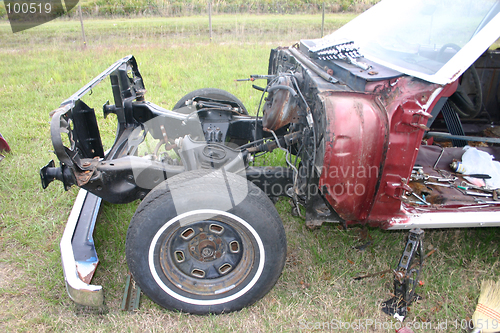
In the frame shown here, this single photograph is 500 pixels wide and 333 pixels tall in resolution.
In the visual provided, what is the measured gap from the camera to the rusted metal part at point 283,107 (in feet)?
8.25

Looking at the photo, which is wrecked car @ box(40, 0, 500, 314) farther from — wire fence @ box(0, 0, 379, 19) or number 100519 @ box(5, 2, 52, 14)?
number 100519 @ box(5, 2, 52, 14)

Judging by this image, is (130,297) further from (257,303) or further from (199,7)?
(199,7)

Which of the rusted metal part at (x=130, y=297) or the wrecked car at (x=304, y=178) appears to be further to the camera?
the rusted metal part at (x=130, y=297)

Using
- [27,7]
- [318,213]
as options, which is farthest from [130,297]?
[27,7]

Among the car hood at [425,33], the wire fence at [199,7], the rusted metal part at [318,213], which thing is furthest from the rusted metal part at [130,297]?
the wire fence at [199,7]

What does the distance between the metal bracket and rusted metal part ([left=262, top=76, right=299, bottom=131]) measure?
1165mm

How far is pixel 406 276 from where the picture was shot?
213 cm

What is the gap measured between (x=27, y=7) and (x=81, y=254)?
15817mm

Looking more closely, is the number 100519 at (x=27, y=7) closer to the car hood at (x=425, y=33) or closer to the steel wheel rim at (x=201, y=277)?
the car hood at (x=425, y=33)

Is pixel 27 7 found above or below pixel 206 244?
above

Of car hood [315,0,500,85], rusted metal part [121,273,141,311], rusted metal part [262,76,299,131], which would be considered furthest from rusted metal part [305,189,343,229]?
rusted metal part [121,273,141,311]

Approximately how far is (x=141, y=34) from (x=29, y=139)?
8690mm

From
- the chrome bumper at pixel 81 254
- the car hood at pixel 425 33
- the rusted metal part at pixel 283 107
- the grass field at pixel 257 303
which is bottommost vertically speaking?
the grass field at pixel 257 303

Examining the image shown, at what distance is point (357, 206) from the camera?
2135mm
